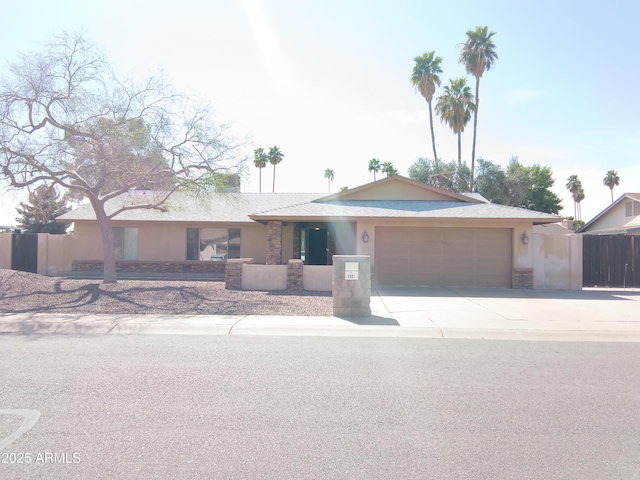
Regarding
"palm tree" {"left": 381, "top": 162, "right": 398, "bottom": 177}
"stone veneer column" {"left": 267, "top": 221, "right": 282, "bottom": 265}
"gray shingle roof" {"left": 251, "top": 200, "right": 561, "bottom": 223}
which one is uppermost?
"palm tree" {"left": 381, "top": 162, "right": 398, "bottom": 177}

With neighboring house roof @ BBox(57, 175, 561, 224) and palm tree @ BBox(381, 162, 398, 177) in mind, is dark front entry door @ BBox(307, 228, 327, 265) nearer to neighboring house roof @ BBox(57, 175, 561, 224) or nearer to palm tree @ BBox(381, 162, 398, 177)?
neighboring house roof @ BBox(57, 175, 561, 224)

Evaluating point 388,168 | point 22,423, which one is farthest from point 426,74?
point 22,423

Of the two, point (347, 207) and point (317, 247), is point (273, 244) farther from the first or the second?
point (317, 247)

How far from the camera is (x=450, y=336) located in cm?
895

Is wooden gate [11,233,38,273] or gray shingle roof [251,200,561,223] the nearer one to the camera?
gray shingle roof [251,200,561,223]

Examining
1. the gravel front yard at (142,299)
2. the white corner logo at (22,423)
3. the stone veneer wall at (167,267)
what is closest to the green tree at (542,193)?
the stone veneer wall at (167,267)

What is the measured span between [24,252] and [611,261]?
22.8 metres

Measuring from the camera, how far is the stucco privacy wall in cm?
1706

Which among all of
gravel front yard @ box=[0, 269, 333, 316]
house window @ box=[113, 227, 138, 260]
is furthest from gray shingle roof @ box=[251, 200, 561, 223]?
house window @ box=[113, 227, 138, 260]

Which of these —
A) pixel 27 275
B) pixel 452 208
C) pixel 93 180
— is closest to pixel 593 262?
pixel 452 208

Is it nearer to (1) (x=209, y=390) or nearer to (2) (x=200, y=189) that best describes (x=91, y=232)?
(2) (x=200, y=189)

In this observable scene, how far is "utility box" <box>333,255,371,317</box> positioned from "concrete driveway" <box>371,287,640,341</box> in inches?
21.2

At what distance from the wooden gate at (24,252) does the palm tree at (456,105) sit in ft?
101

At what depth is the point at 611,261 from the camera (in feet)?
56.1
